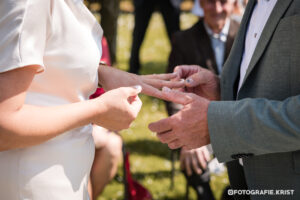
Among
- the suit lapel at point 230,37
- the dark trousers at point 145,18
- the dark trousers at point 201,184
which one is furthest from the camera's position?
the dark trousers at point 145,18

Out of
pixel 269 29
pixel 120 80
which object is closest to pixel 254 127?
pixel 269 29

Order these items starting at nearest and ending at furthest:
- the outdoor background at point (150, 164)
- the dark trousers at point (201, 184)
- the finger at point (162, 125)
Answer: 1. the finger at point (162, 125)
2. the dark trousers at point (201, 184)
3. the outdoor background at point (150, 164)

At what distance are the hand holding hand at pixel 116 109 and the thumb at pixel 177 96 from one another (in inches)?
9.9

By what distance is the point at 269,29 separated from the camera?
1.54 m

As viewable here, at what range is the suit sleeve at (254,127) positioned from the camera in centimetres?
143

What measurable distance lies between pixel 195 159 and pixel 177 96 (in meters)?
1.57

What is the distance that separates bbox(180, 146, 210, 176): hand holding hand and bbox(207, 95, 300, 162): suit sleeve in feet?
5.00

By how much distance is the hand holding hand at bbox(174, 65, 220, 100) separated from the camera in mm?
1998

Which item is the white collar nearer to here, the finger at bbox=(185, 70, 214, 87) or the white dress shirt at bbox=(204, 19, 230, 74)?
the white dress shirt at bbox=(204, 19, 230, 74)

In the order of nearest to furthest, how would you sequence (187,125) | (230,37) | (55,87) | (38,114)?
1. (38,114)
2. (55,87)
3. (187,125)
4. (230,37)

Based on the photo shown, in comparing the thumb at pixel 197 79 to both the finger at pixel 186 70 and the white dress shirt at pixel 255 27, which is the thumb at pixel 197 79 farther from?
the white dress shirt at pixel 255 27

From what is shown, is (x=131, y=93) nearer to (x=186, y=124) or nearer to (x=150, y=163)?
(x=186, y=124)

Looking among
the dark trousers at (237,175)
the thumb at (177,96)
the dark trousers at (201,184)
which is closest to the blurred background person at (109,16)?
the dark trousers at (201,184)

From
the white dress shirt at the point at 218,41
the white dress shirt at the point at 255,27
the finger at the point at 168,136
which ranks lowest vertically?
the white dress shirt at the point at 218,41
